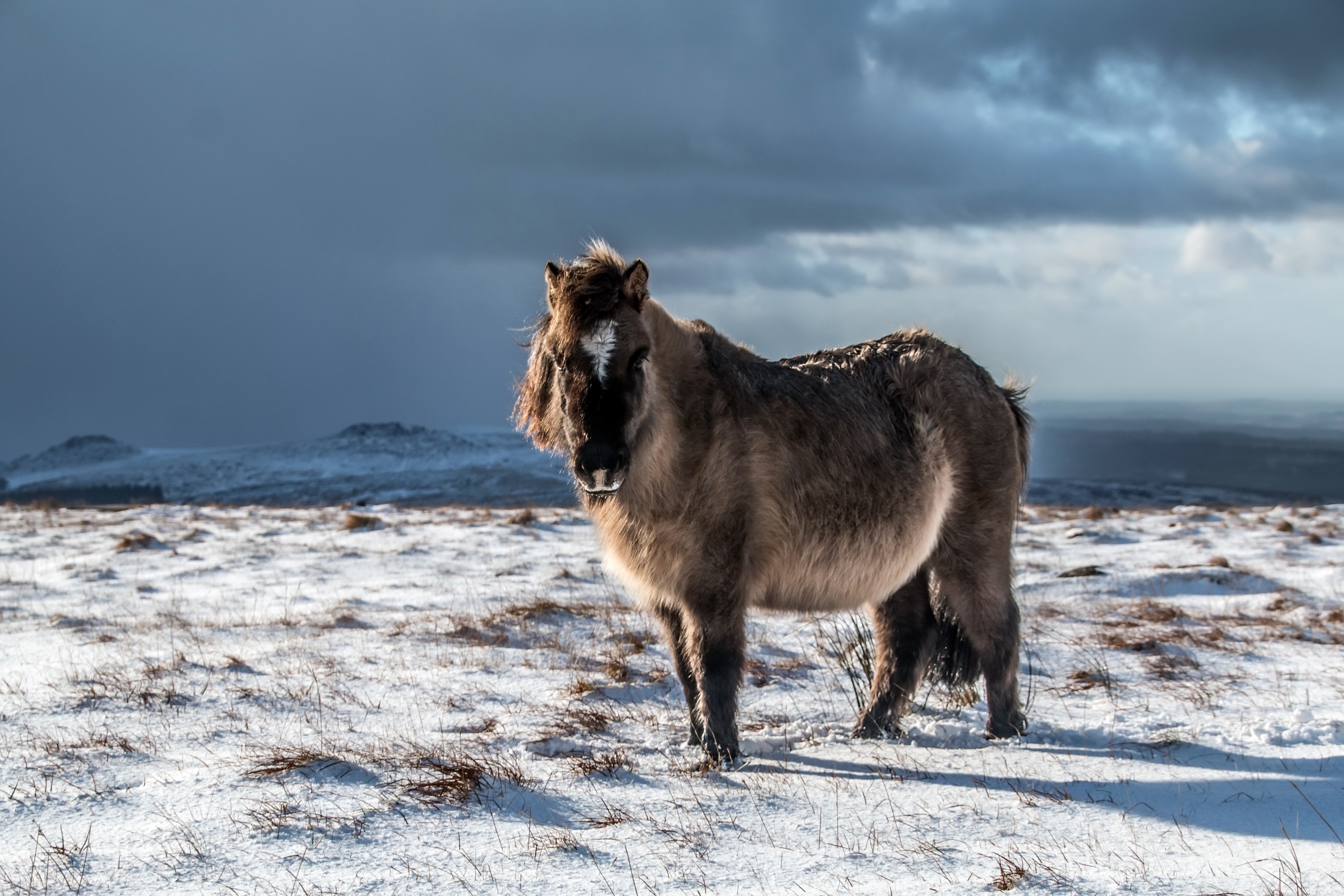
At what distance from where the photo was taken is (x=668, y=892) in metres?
3.11

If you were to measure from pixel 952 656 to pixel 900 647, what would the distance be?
355 millimetres

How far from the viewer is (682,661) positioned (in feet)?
17.3

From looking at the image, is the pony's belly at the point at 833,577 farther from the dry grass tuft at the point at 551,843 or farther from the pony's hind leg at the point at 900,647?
the dry grass tuft at the point at 551,843

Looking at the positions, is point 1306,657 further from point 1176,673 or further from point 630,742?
point 630,742

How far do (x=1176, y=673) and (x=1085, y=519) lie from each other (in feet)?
51.2

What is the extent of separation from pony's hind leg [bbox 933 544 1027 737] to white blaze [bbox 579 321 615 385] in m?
2.76

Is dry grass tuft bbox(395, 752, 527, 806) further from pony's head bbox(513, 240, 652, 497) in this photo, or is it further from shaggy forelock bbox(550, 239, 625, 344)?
shaggy forelock bbox(550, 239, 625, 344)

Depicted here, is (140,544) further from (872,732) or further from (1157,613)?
(1157,613)

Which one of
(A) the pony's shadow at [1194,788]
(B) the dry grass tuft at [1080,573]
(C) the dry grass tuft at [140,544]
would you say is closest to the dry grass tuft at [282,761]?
(A) the pony's shadow at [1194,788]

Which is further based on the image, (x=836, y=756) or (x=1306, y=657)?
(x=1306, y=657)

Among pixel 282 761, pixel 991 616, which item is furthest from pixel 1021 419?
pixel 282 761

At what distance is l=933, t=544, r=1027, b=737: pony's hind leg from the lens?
18.2ft

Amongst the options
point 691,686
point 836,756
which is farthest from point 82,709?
point 836,756

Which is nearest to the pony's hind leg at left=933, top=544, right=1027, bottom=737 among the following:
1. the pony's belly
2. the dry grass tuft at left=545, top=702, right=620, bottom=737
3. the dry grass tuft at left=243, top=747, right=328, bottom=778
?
the pony's belly
